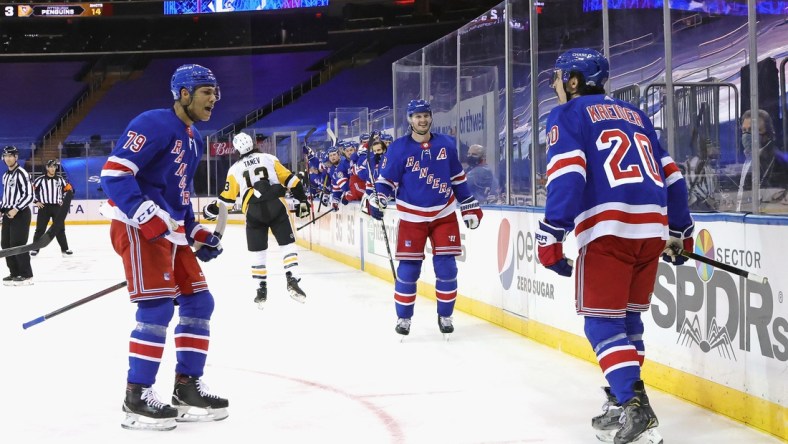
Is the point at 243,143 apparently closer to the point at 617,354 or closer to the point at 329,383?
the point at 329,383

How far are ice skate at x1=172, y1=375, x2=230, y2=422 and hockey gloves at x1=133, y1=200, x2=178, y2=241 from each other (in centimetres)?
66

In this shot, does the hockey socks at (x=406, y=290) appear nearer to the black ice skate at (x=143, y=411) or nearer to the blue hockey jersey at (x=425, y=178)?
the blue hockey jersey at (x=425, y=178)

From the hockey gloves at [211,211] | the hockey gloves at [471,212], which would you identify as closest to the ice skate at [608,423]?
the hockey gloves at [471,212]

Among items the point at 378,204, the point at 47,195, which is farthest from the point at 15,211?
the point at 378,204

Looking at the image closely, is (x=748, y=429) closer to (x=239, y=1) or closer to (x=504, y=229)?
(x=504, y=229)

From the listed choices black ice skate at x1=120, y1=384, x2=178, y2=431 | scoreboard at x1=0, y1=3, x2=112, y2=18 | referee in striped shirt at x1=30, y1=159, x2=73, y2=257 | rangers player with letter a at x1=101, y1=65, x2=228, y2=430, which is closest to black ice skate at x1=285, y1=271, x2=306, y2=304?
rangers player with letter a at x1=101, y1=65, x2=228, y2=430

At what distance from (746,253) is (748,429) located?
644 mm

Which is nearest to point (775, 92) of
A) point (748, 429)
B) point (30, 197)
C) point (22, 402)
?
point (748, 429)

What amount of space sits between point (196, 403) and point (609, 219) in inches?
68.6

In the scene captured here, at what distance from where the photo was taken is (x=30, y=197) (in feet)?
30.3

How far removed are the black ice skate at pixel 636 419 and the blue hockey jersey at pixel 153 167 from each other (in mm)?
1732

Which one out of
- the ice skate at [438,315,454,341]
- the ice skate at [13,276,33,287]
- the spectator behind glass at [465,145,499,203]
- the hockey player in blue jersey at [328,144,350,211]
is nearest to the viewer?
the ice skate at [438,315,454,341]

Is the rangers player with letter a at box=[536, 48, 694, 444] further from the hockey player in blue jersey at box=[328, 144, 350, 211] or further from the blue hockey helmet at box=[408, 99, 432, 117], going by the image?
the hockey player in blue jersey at box=[328, 144, 350, 211]

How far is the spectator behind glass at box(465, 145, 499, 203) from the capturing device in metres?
6.62
